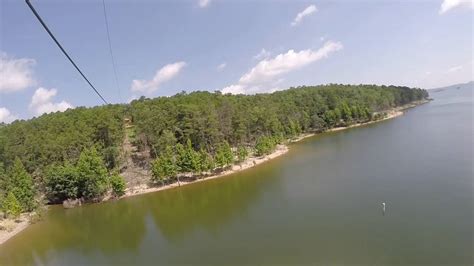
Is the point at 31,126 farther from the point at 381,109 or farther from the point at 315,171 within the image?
the point at 381,109

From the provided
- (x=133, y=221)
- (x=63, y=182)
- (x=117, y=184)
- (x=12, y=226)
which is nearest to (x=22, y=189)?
(x=63, y=182)

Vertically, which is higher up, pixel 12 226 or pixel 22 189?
pixel 22 189

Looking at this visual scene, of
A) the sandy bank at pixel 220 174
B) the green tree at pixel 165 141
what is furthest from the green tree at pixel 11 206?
the green tree at pixel 165 141

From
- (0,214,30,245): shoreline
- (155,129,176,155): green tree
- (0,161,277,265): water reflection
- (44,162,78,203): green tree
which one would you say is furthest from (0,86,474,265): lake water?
(155,129,176,155): green tree

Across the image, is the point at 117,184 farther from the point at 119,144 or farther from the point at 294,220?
the point at 294,220

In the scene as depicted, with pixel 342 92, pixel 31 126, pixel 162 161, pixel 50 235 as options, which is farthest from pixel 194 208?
pixel 342 92

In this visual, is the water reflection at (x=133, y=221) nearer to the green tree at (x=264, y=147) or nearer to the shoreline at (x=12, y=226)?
the shoreline at (x=12, y=226)
